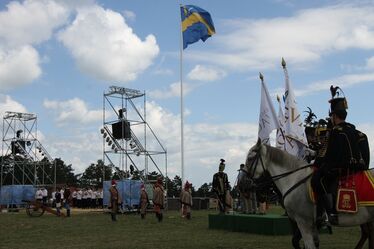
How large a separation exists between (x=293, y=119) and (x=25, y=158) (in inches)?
1440

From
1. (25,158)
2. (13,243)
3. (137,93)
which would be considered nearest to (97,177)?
(25,158)

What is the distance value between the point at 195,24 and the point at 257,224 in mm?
17375

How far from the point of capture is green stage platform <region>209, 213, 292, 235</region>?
15633 mm

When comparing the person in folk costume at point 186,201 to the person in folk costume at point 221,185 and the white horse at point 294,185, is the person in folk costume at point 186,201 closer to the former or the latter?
the person in folk costume at point 221,185

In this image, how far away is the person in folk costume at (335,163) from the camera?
8.87 m

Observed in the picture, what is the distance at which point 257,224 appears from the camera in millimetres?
16234

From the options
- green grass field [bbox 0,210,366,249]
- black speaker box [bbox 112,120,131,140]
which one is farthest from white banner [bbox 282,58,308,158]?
black speaker box [bbox 112,120,131,140]

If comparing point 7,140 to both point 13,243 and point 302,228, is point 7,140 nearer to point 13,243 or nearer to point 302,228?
point 13,243

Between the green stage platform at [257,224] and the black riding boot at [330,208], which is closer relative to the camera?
the black riding boot at [330,208]

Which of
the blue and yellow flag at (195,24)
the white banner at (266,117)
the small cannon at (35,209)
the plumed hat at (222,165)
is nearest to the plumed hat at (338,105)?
the white banner at (266,117)

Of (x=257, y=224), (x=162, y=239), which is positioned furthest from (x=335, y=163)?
(x=162, y=239)

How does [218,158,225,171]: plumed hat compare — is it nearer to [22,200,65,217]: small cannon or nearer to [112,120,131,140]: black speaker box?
[22,200,65,217]: small cannon

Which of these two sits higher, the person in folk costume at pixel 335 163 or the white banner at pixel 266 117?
the white banner at pixel 266 117

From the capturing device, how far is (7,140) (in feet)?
154
